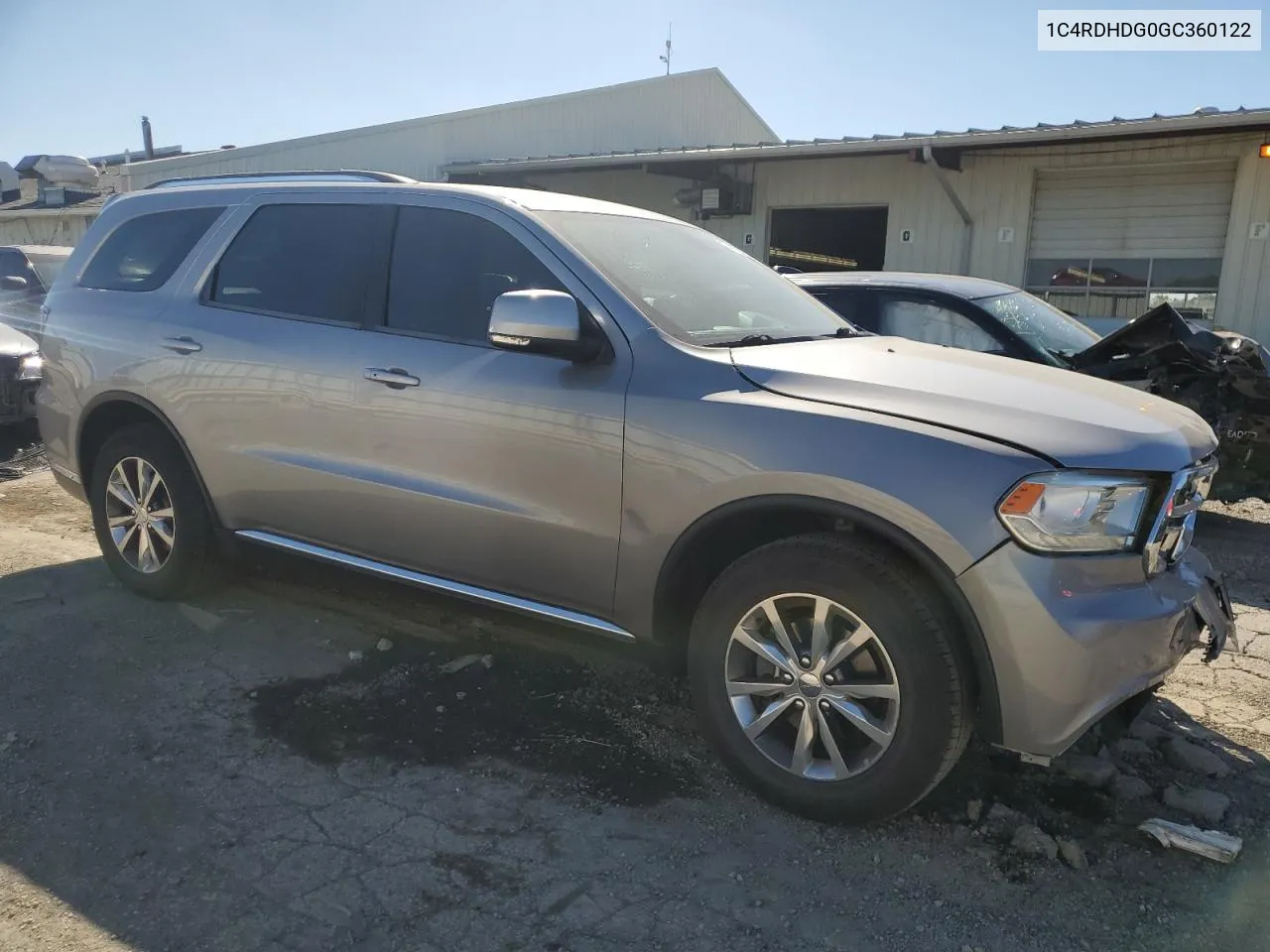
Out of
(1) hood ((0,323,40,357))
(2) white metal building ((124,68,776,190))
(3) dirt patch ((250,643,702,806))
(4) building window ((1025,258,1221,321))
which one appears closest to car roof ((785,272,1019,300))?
(3) dirt patch ((250,643,702,806))

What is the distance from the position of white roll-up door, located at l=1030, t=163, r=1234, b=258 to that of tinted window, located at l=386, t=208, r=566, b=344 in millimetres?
9991

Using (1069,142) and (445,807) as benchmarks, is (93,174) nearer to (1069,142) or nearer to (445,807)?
(1069,142)

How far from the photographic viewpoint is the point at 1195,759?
3.21 m

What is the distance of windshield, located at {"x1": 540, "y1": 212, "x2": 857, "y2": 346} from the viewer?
10.7 ft

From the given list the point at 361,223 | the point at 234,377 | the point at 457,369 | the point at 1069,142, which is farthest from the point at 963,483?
the point at 1069,142

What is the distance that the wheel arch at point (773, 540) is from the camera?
2.51 meters

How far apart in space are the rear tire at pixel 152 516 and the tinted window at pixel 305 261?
783 mm

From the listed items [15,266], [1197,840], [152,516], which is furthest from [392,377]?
[15,266]

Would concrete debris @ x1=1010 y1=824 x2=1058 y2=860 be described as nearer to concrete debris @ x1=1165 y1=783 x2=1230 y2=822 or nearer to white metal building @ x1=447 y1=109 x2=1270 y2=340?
concrete debris @ x1=1165 y1=783 x2=1230 y2=822

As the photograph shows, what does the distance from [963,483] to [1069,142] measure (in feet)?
32.3

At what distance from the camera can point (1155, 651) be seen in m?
2.59

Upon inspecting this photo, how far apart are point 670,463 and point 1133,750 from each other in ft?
6.33

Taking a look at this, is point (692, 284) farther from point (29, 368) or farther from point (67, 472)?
point (29, 368)

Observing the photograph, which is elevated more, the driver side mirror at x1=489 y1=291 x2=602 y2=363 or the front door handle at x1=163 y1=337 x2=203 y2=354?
the driver side mirror at x1=489 y1=291 x2=602 y2=363
